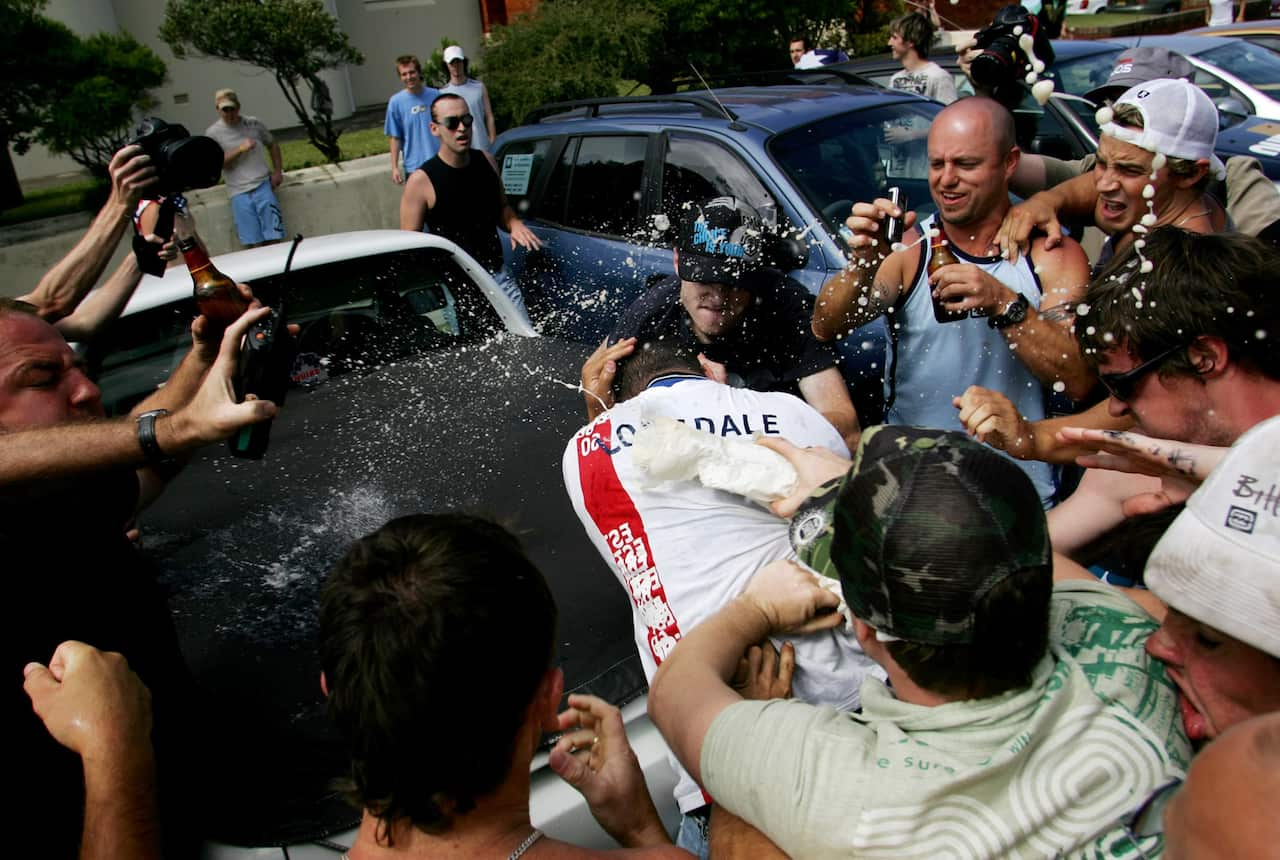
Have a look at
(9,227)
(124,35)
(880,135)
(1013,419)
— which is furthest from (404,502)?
(124,35)

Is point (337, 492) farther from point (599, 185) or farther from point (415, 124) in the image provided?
point (415, 124)

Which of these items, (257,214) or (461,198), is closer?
(461,198)

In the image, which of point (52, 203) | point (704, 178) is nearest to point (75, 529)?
point (704, 178)

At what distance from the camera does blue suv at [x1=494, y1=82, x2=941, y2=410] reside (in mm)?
4449

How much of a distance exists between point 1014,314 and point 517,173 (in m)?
4.45

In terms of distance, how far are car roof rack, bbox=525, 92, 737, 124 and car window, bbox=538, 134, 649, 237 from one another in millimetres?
326

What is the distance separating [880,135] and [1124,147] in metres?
2.27

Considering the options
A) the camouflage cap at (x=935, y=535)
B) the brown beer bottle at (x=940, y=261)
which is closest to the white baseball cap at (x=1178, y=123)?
the brown beer bottle at (x=940, y=261)

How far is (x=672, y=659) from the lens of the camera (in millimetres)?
1511

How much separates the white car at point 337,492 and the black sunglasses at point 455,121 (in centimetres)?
196

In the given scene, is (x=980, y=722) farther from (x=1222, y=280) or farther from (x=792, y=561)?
(x=1222, y=280)

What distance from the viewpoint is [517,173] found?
A: 6.26m

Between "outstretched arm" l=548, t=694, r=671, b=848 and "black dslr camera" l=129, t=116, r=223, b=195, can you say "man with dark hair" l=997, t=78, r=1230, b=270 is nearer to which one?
"outstretched arm" l=548, t=694, r=671, b=848

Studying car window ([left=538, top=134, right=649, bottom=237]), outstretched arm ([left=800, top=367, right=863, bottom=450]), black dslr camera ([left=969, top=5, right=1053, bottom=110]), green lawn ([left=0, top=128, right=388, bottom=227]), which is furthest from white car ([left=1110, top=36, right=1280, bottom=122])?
green lawn ([left=0, top=128, right=388, bottom=227])
